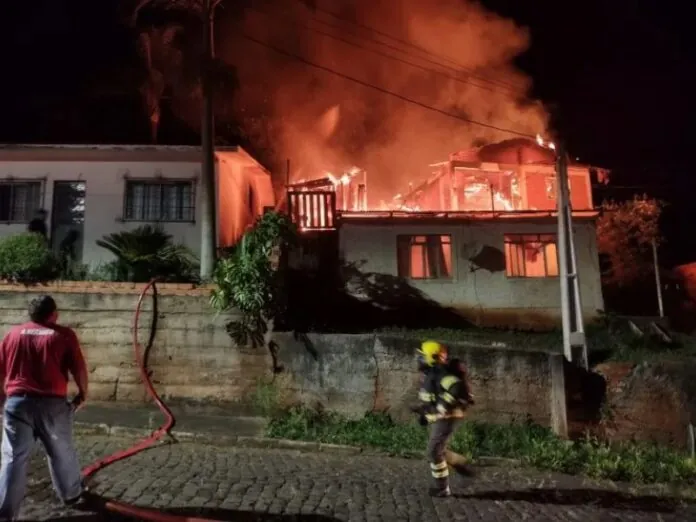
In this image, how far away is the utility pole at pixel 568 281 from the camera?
33.4ft

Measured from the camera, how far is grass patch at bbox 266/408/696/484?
7.98 meters

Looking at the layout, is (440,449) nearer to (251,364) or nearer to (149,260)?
(251,364)

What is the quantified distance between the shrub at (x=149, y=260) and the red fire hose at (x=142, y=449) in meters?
1.42

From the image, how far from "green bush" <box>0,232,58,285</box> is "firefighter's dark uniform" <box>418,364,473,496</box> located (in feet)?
27.0

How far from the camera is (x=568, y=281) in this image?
10508 mm

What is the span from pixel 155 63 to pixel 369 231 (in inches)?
293

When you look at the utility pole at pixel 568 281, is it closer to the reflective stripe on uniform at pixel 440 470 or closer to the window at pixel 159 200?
the reflective stripe on uniform at pixel 440 470

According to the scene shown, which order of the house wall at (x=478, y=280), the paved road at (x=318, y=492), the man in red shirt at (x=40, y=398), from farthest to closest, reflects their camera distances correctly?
1. the house wall at (x=478, y=280)
2. the paved road at (x=318, y=492)
3. the man in red shirt at (x=40, y=398)

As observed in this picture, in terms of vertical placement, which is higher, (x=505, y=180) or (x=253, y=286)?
(x=505, y=180)

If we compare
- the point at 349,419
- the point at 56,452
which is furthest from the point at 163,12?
the point at 56,452

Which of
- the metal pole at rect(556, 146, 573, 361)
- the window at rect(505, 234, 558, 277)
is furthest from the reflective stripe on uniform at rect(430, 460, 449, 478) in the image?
the window at rect(505, 234, 558, 277)

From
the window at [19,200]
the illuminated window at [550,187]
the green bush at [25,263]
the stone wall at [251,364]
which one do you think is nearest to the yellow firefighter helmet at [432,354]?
the stone wall at [251,364]

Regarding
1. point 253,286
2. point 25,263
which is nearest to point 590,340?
point 253,286

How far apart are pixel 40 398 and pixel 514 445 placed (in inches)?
270
